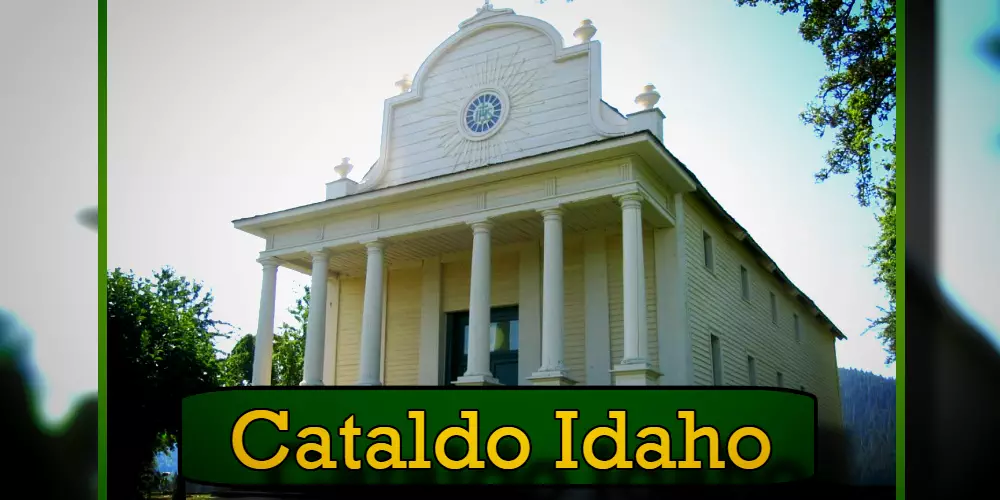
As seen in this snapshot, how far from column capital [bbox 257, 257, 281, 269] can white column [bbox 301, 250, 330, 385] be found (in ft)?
3.29

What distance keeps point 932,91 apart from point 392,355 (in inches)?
515

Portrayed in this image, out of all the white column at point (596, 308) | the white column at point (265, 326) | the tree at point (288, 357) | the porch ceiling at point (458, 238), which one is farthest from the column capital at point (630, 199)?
the tree at point (288, 357)

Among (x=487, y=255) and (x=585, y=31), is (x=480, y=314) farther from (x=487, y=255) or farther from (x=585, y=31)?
(x=585, y=31)

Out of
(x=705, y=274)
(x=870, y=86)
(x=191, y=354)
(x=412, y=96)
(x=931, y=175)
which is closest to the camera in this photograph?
(x=931, y=175)

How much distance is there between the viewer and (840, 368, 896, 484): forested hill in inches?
367

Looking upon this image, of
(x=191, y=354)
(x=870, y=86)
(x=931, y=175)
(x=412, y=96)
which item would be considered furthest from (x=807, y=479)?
(x=412, y=96)

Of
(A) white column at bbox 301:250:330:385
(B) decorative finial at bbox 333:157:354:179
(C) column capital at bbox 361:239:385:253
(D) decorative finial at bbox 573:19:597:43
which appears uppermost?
(D) decorative finial at bbox 573:19:597:43

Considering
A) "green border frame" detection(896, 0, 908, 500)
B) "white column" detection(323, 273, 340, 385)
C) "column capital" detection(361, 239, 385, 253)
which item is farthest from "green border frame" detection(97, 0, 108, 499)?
"white column" detection(323, 273, 340, 385)

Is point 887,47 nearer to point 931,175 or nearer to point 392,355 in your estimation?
point 931,175

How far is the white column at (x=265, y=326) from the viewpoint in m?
16.4

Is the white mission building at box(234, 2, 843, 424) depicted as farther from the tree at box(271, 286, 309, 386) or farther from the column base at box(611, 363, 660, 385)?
the tree at box(271, 286, 309, 386)

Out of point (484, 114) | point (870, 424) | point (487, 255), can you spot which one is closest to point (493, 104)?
point (484, 114)

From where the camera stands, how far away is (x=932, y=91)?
7.04 m

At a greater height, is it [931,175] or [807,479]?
[931,175]
